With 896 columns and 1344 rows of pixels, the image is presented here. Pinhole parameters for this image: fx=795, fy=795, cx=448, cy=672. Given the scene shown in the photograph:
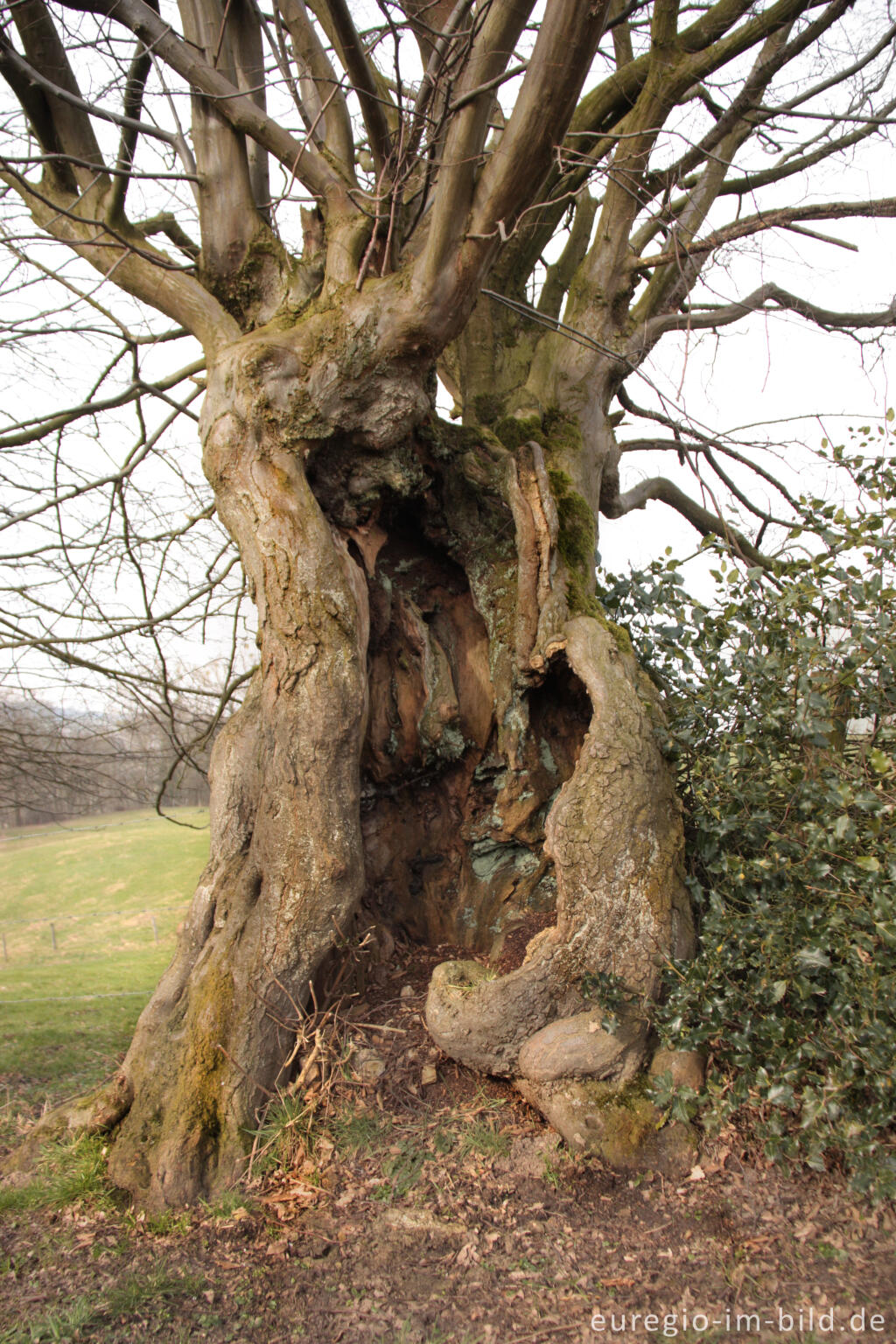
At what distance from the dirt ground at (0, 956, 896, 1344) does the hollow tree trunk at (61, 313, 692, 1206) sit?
24 cm

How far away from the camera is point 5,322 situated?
15.6ft

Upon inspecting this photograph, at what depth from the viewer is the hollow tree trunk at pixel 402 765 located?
322 cm

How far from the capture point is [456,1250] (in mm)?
2686

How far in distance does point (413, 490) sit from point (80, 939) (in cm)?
1069

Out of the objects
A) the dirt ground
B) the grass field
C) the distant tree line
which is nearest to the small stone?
the dirt ground

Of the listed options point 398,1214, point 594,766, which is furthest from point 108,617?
point 398,1214

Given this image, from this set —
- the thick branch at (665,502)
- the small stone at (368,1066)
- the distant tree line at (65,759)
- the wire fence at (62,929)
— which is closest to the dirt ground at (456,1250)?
the small stone at (368,1066)

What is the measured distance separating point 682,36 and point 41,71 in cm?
352

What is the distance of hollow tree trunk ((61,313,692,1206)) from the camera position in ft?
10.6

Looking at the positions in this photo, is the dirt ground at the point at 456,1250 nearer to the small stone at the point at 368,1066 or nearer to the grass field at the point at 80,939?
the small stone at the point at 368,1066

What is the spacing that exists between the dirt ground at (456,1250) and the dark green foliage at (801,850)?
0.29 metres

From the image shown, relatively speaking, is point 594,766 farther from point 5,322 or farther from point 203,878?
point 5,322

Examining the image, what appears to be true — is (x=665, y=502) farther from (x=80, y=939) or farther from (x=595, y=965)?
(x=80, y=939)

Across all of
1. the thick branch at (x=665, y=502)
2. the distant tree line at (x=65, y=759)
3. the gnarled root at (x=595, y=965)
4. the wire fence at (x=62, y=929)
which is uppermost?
the thick branch at (x=665, y=502)
